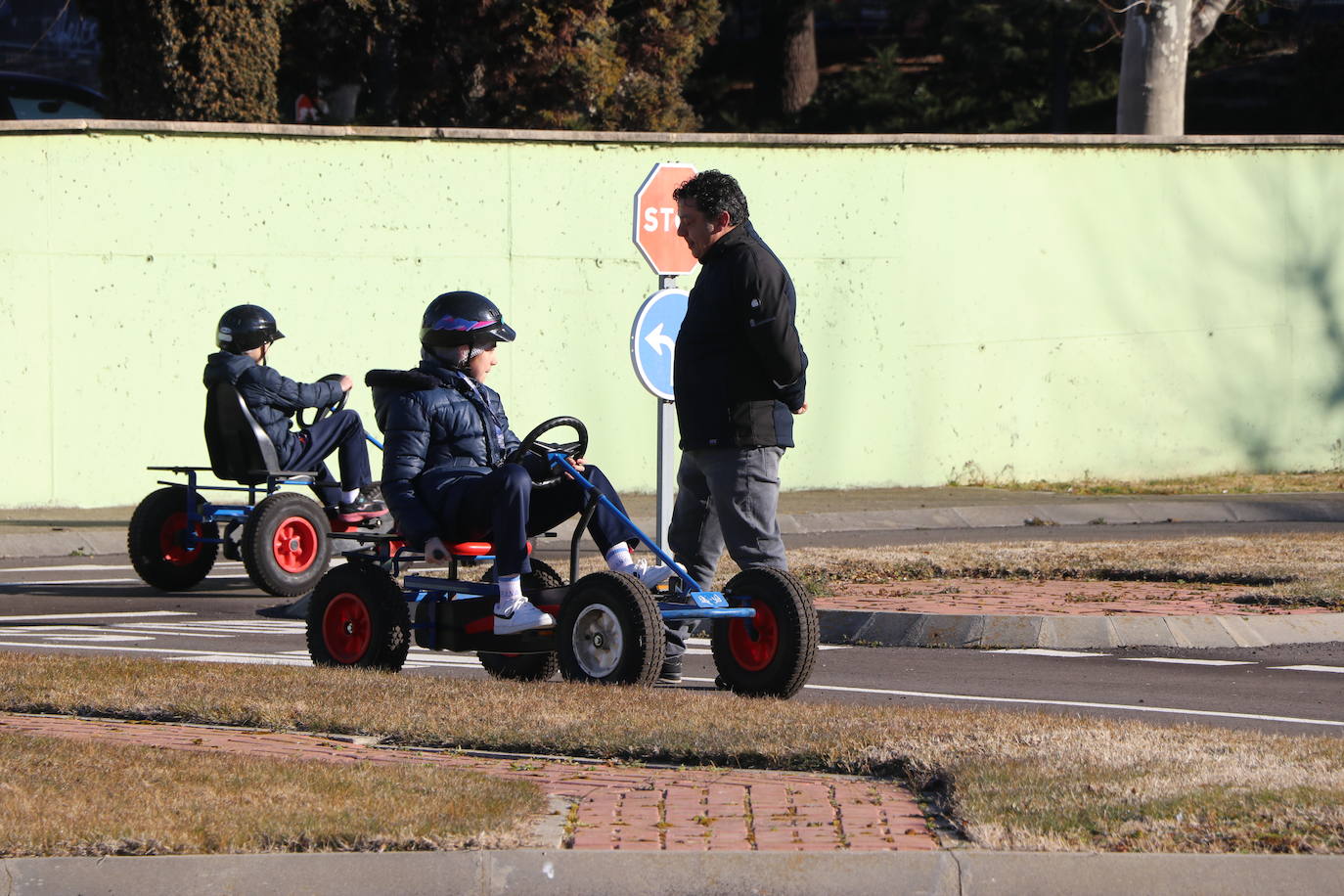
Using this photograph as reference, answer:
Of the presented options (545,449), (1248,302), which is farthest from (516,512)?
(1248,302)

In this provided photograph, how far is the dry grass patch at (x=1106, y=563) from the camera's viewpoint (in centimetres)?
1180

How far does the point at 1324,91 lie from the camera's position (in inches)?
1308

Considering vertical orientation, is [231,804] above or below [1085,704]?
above

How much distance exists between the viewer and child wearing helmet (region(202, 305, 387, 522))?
12445 mm

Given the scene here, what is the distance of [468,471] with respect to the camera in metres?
8.25

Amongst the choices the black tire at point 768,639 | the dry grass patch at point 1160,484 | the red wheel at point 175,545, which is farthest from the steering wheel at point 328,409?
the dry grass patch at point 1160,484

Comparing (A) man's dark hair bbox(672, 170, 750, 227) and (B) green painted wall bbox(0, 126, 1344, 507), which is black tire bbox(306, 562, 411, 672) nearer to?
(A) man's dark hair bbox(672, 170, 750, 227)

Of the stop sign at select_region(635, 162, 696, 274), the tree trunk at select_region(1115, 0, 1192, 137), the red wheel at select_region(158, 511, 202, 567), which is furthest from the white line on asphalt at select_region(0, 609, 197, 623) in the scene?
the tree trunk at select_region(1115, 0, 1192, 137)

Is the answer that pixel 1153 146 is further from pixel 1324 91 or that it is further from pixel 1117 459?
pixel 1324 91

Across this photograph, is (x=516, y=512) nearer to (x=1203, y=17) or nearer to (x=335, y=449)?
(x=335, y=449)

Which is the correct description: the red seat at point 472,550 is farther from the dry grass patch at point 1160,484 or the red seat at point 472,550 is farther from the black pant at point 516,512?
the dry grass patch at point 1160,484

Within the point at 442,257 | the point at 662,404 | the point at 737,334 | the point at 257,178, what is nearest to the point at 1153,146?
the point at 442,257

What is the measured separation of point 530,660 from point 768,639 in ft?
4.18

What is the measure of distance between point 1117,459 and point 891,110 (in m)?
15.5
